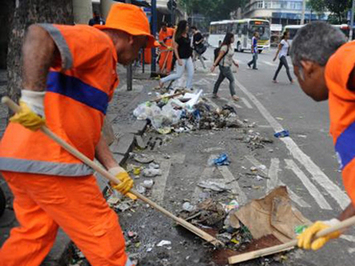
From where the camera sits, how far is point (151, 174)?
4734mm

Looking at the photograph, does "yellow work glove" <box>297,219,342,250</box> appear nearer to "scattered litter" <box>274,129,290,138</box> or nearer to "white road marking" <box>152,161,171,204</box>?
"white road marking" <box>152,161,171,204</box>

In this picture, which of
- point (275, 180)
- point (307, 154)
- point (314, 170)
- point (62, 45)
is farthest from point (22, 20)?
point (307, 154)

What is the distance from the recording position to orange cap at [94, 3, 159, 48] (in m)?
2.29

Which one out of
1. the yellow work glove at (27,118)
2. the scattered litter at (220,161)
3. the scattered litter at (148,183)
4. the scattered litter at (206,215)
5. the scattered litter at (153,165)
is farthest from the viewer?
the scattered litter at (220,161)

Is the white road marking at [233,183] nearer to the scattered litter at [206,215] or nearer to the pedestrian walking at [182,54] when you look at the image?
the scattered litter at [206,215]

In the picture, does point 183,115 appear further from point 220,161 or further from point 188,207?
point 188,207

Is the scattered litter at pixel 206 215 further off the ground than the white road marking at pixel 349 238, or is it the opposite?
the scattered litter at pixel 206 215

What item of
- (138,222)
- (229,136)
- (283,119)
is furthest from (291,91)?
(138,222)

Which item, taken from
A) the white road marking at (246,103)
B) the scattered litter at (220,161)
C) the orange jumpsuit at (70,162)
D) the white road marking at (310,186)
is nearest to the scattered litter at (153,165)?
the scattered litter at (220,161)

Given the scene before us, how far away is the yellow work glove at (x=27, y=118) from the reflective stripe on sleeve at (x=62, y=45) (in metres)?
0.26

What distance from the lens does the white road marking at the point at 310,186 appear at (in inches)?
159

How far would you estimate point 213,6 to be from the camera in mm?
69188

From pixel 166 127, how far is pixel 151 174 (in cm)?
216

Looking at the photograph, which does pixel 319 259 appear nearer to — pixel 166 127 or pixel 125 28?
pixel 125 28
